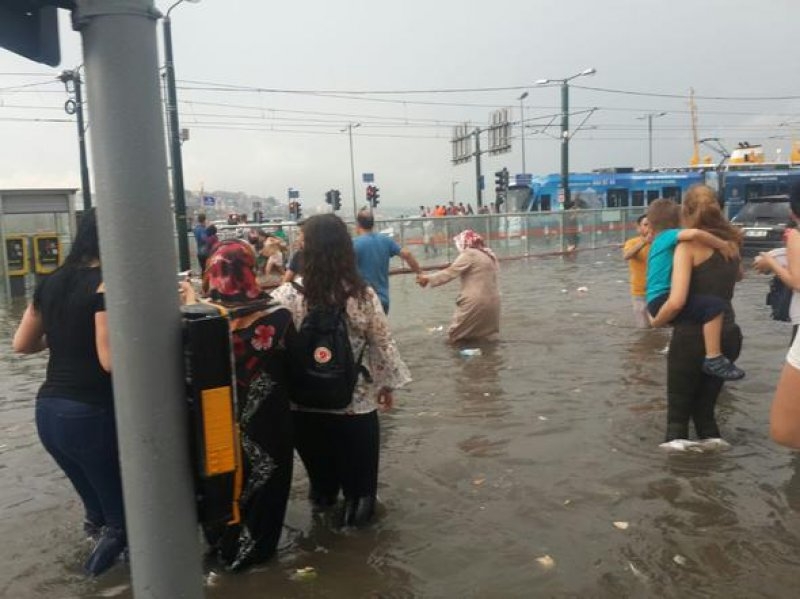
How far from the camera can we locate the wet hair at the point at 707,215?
4828mm

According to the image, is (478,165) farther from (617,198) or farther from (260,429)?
(260,429)

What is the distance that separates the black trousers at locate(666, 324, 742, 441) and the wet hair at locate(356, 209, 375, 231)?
11.0 ft

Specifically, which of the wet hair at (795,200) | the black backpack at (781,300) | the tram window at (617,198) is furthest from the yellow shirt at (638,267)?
the tram window at (617,198)

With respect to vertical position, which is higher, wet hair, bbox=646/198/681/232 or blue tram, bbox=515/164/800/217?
blue tram, bbox=515/164/800/217

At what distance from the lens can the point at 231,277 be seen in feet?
11.1

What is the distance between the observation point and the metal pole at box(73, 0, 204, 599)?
75.8 inches

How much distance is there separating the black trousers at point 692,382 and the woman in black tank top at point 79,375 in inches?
136

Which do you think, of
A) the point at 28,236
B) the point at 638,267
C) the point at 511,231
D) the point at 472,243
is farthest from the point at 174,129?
the point at 638,267

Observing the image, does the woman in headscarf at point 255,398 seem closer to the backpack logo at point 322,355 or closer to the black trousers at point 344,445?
the backpack logo at point 322,355

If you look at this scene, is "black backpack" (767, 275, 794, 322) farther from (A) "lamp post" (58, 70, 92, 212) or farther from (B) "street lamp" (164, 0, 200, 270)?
(A) "lamp post" (58, 70, 92, 212)

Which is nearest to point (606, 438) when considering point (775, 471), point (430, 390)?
point (775, 471)

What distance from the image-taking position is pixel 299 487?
15.5 ft

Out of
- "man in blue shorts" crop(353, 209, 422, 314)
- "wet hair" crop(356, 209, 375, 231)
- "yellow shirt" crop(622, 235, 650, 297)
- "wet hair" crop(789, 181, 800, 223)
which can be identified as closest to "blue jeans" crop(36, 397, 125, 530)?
"wet hair" crop(789, 181, 800, 223)

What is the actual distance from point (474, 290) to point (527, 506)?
465 cm
